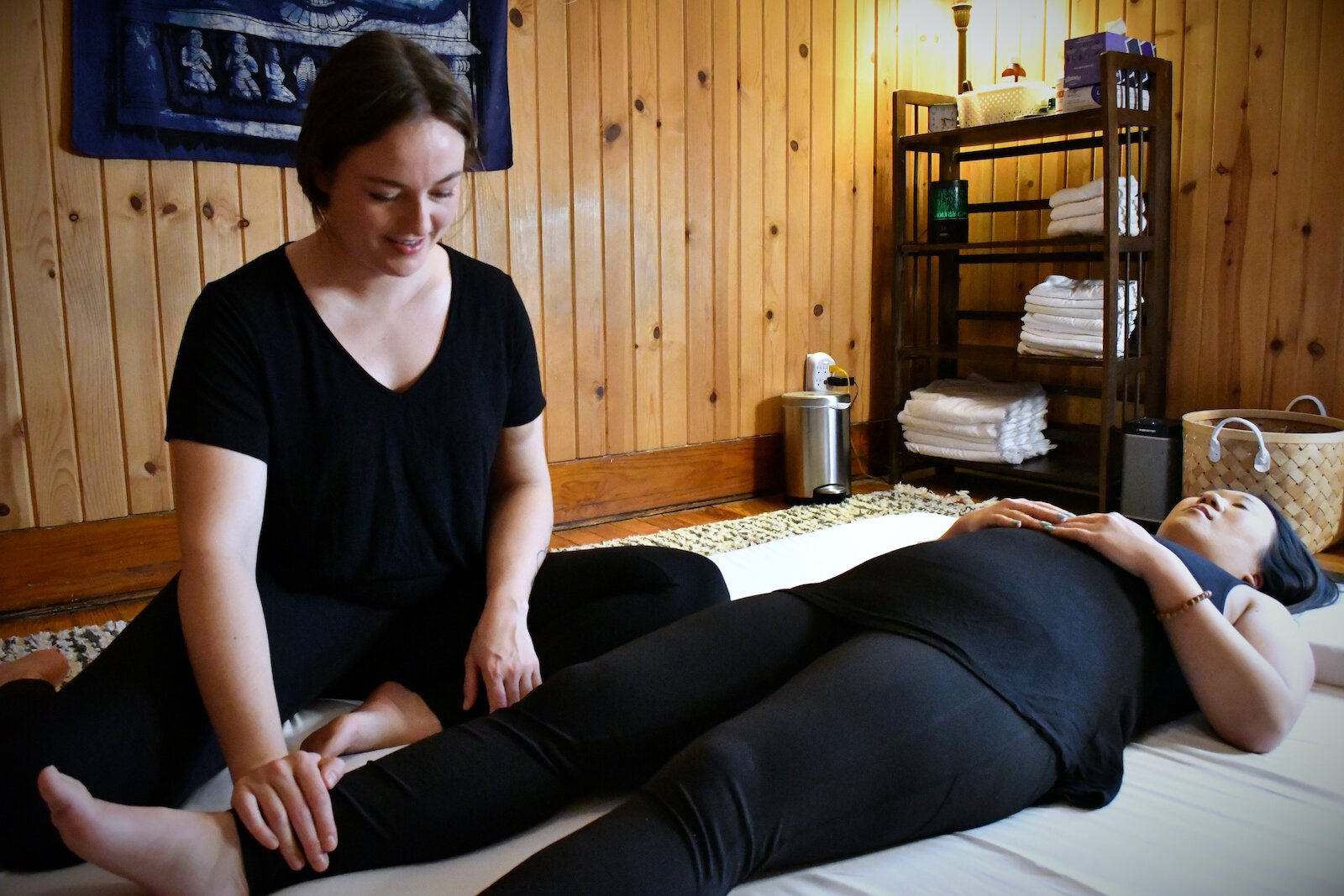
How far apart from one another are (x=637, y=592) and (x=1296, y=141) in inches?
96.9

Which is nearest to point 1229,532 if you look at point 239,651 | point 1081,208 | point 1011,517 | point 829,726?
point 1011,517

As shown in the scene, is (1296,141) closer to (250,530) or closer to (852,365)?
(852,365)

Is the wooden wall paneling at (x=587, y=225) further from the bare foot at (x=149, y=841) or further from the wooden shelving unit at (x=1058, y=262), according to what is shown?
the bare foot at (x=149, y=841)

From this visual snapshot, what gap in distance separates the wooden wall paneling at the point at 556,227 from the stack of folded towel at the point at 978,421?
1124mm

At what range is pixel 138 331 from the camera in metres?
2.36

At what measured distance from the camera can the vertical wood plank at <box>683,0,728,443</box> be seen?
3.10 m

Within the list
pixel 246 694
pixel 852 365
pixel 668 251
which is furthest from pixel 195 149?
pixel 852 365

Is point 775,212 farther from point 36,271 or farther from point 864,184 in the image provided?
point 36,271

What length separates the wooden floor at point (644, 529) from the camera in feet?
7.36

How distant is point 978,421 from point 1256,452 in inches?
32.5

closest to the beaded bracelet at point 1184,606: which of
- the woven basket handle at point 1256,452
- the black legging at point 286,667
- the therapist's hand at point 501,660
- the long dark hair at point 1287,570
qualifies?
the long dark hair at point 1287,570

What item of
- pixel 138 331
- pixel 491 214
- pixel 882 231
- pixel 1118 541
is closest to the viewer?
pixel 1118 541

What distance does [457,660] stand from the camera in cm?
138

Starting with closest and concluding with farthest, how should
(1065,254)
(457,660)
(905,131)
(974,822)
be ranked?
(974,822) → (457,660) → (1065,254) → (905,131)
